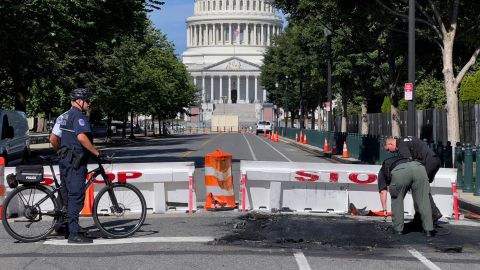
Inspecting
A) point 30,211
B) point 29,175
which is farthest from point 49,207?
point 29,175

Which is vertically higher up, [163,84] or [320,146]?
[163,84]

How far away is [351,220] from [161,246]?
3.95 metres

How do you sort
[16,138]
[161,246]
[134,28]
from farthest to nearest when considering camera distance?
1. [134,28]
2. [16,138]
3. [161,246]

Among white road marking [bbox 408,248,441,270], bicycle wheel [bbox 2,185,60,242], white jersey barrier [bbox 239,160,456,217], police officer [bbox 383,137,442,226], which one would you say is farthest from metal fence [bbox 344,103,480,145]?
bicycle wheel [bbox 2,185,60,242]

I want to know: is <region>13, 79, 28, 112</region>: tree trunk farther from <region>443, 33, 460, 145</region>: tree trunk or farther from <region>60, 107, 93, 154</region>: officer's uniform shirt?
<region>60, 107, 93, 154</region>: officer's uniform shirt

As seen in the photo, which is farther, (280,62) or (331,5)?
(280,62)

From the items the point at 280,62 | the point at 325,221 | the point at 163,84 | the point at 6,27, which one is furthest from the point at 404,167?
the point at 280,62

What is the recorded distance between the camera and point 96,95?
49.2 meters

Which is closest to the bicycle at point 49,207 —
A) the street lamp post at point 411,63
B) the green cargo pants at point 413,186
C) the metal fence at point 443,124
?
the green cargo pants at point 413,186

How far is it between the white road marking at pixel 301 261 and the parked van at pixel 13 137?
1619cm

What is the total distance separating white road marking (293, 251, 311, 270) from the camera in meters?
8.58

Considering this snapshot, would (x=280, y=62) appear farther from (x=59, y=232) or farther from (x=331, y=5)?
(x=59, y=232)

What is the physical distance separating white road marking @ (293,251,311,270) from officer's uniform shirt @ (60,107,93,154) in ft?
9.65

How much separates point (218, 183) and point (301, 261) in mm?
5659
